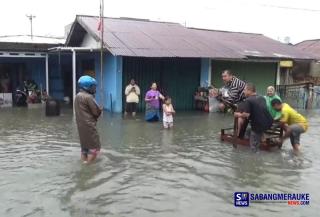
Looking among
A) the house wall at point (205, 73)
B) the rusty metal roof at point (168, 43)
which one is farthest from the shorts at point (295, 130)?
the house wall at point (205, 73)

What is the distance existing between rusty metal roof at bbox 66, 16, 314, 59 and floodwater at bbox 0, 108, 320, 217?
15.4 ft

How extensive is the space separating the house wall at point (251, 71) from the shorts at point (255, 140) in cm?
1038

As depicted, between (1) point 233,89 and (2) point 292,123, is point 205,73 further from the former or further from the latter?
(2) point 292,123

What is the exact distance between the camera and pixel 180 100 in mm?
18719

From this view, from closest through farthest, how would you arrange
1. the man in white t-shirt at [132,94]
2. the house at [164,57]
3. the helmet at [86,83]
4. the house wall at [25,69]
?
the helmet at [86,83] < the man in white t-shirt at [132,94] < the house at [164,57] < the house wall at [25,69]

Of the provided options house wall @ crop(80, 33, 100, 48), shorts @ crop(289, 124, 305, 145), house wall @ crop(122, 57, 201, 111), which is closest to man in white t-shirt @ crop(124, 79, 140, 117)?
house wall @ crop(122, 57, 201, 111)

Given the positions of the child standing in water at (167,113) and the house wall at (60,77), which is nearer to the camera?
the child standing in water at (167,113)

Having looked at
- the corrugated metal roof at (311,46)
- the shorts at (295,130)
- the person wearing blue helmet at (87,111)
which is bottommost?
the shorts at (295,130)

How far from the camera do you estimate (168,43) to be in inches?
685

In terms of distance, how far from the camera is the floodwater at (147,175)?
587 cm

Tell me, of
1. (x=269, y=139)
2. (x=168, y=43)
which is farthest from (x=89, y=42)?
(x=269, y=139)

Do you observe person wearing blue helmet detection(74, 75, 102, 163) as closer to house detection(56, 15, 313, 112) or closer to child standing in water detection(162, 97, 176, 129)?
child standing in water detection(162, 97, 176, 129)

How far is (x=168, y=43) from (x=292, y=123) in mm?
8831

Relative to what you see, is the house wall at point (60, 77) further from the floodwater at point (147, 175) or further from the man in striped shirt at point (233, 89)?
the man in striped shirt at point (233, 89)
